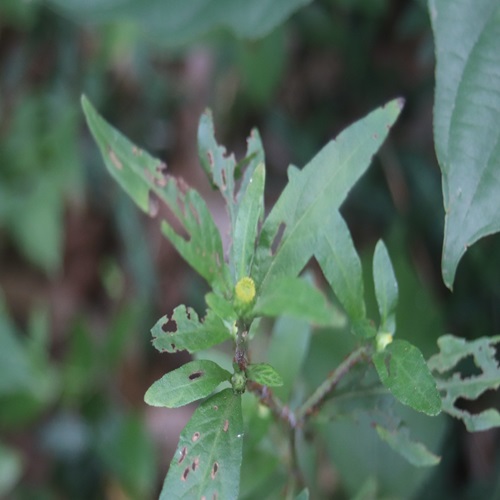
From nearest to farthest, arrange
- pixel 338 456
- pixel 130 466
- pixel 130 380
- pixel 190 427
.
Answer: pixel 190 427 → pixel 338 456 → pixel 130 466 → pixel 130 380

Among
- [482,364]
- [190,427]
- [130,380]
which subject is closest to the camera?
[190,427]

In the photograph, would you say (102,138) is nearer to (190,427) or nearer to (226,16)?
(190,427)

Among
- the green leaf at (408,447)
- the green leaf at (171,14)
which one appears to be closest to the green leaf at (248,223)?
the green leaf at (408,447)

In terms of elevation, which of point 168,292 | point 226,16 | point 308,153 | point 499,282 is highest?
point 226,16

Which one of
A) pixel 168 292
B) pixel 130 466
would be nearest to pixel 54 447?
pixel 130 466

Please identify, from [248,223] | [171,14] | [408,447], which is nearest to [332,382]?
[408,447]
